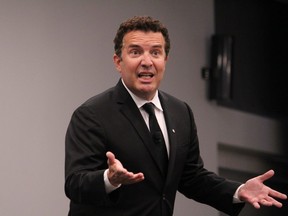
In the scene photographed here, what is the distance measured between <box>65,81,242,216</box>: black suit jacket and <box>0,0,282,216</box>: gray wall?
156cm

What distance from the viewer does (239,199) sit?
3.15 m

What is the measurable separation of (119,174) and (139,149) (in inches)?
15.3

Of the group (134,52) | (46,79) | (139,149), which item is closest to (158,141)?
(139,149)

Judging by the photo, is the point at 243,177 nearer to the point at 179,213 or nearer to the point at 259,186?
the point at 179,213

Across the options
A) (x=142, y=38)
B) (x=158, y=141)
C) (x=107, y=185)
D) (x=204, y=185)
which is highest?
(x=142, y=38)

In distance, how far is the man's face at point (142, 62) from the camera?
3072 millimetres

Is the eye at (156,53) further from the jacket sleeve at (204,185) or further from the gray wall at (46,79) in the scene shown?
the gray wall at (46,79)

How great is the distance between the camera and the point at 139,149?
2.98 m

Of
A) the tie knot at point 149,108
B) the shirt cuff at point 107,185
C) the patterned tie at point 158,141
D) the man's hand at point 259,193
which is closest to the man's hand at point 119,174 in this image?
the shirt cuff at point 107,185

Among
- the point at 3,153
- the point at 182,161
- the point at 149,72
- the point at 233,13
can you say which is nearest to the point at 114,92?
the point at 149,72

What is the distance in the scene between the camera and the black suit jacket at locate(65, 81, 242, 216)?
283cm

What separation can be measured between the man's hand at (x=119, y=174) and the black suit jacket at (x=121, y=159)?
108 mm

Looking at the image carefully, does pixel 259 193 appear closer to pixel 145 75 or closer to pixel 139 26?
pixel 145 75

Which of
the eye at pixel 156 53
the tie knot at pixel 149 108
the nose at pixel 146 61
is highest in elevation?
the eye at pixel 156 53
